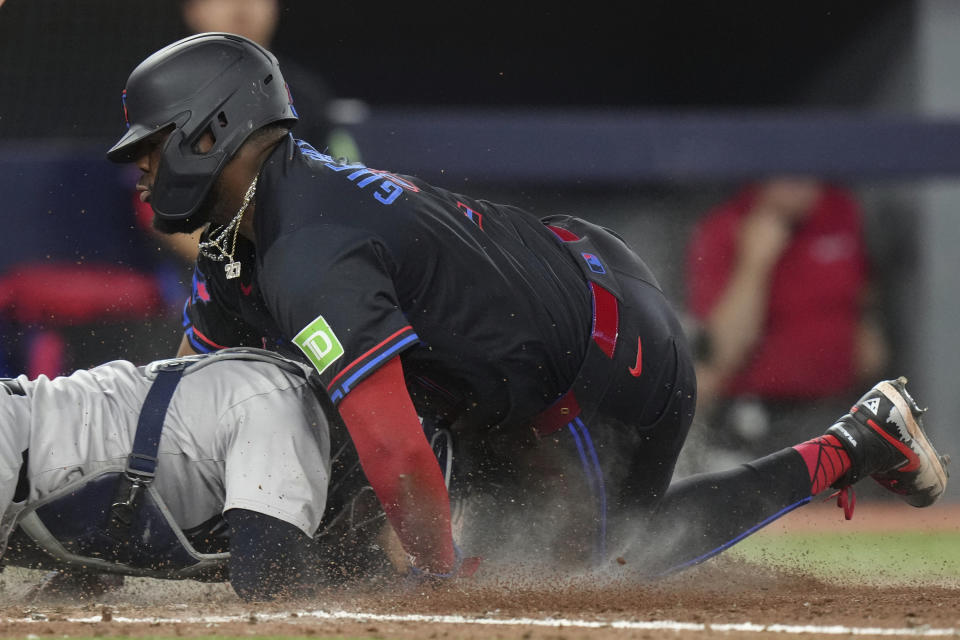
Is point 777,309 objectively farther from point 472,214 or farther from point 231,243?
point 231,243

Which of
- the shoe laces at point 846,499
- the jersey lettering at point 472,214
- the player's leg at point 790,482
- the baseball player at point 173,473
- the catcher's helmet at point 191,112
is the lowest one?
the shoe laces at point 846,499

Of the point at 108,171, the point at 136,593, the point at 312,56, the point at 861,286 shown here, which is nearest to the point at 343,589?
the point at 136,593

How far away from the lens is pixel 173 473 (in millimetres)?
3057

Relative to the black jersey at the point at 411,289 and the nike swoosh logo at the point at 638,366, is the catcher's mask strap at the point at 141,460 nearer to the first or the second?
the black jersey at the point at 411,289

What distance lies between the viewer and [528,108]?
8875 mm

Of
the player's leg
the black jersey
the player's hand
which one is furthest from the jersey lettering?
the player's leg

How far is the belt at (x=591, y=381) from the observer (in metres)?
3.44

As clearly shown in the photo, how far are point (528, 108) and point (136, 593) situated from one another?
576cm

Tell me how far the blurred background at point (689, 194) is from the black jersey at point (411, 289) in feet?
5.59

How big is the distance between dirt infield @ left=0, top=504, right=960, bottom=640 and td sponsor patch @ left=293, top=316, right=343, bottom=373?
0.55m

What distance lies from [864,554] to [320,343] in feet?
10.1

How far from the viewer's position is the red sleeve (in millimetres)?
2926

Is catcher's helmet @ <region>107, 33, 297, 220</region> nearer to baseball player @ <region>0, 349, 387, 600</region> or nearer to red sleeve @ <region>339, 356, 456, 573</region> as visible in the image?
baseball player @ <region>0, 349, 387, 600</region>

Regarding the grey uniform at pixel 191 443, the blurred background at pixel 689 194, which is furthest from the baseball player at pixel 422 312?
the blurred background at pixel 689 194
